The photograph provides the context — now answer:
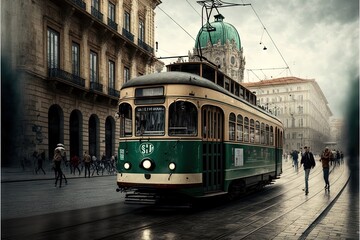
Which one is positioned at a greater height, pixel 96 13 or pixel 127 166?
pixel 96 13

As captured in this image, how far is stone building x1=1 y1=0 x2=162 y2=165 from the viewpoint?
2311 cm

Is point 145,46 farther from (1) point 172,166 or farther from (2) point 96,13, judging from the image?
(1) point 172,166

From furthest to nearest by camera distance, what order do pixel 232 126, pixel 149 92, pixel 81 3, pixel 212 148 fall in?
pixel 81 3 → pixel 232 126 → pixel 212 148 → pixel 149 92

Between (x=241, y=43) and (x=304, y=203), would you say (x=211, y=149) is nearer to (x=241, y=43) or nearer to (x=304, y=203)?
(x=304, y=203)

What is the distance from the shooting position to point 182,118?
32.4 ft

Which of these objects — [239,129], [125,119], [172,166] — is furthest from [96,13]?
[172,166]

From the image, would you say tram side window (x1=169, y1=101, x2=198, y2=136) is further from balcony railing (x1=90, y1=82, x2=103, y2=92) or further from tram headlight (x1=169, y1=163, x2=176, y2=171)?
balcony railing (x1=90, y1=82, x2=103, y2=92)

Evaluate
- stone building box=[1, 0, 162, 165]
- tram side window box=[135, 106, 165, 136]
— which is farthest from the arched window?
stone building box=[1, 0, 162, 165]

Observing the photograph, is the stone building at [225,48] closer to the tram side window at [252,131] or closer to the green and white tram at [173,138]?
the tram side window at [252,131]

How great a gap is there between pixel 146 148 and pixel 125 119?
1.04 metres

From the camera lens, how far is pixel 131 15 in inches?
1471

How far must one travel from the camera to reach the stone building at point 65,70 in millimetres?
23109

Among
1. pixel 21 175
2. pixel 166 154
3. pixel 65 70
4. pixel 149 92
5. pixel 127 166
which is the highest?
pixel 65 70

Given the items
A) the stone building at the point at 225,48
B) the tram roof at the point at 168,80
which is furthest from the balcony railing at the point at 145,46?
the stone building at the point at 225,48
